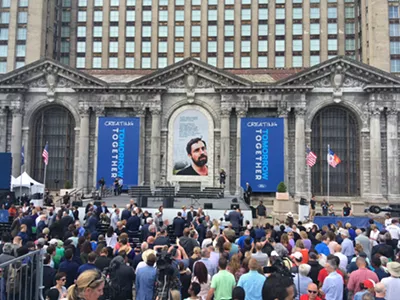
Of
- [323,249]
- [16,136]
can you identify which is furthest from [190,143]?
[323,249]

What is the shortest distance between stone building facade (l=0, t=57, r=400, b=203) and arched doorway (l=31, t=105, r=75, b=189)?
65 cm

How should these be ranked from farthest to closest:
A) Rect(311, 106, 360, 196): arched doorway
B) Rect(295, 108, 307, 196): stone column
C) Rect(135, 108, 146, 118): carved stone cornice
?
Rect(135, 108, 146, 118): carved stone cornice → Rect(311, 106, 360, 196): arched doorway → Rect(295, 108, 307, 196): stone column

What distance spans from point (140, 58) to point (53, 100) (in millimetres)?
26520

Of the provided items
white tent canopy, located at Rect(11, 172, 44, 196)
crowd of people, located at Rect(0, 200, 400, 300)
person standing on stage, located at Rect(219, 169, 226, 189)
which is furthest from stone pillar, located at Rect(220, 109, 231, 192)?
crowd of people, located at Rect(0, 200, 400, 300)

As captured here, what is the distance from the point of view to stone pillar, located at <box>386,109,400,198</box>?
130 feet

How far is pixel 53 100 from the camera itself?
1698 inches

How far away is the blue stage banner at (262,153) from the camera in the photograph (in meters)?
39.8

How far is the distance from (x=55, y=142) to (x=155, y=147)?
466 inches

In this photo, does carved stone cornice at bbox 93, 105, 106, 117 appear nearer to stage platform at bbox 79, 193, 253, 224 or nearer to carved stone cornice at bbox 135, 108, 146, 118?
carved stone cornice at bbox 135, 108, 146, 118

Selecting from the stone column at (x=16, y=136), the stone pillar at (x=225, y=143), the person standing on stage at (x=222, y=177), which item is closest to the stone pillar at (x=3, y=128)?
the stone column at (x=16, y=136)

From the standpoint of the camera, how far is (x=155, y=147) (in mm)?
41438

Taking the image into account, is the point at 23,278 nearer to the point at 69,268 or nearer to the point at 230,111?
the point at 69,268

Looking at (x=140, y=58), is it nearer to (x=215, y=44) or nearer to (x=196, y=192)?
(x=215, y=44)

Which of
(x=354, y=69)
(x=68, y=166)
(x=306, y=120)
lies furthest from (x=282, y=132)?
(x=68, y=166)
